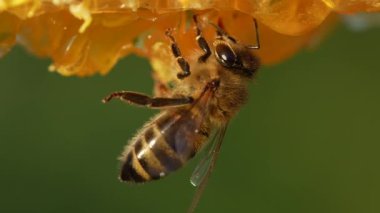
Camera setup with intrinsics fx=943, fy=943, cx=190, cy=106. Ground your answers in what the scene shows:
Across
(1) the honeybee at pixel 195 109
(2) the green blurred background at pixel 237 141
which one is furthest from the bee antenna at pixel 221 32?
(2) the green blurred background at pixel 237 141

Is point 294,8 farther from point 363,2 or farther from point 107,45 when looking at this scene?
point 107,45

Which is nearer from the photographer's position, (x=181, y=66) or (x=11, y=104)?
Answer: (x=181, y=66)

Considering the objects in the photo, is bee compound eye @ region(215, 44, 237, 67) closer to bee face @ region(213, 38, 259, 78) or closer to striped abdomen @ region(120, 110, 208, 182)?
bee face @ region(213, 38, 259, 78)

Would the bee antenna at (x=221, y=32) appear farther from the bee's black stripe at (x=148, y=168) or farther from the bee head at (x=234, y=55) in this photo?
the bee's black stripe at (x=148, y=168)

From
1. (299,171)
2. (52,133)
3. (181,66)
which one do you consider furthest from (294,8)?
(52,133)

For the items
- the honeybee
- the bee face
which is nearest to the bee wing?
the honeybee

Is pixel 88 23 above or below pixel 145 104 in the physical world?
above
